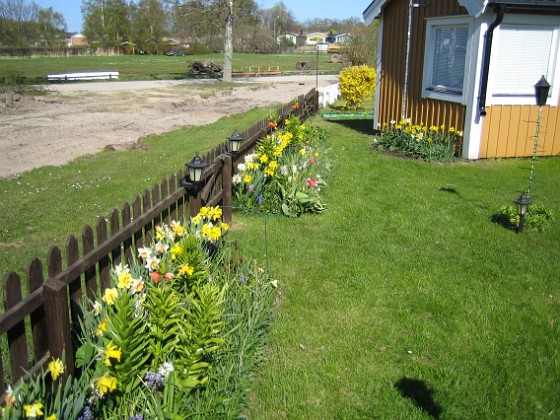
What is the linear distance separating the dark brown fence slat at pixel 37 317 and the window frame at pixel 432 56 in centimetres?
869

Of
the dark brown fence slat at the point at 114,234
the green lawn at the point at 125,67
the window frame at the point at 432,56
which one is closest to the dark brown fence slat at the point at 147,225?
the dark brown fence slat at the point at 114,234

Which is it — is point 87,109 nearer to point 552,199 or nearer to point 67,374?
point 552,199

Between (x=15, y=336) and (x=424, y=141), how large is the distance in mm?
8988

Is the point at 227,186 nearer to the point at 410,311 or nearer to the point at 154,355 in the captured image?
the point at 410,311

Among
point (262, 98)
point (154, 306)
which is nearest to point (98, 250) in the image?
point (154, 306)

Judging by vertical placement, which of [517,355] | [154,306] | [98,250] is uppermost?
[98,250]

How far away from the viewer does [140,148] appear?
1179 centimetres

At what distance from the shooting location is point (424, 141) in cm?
1047

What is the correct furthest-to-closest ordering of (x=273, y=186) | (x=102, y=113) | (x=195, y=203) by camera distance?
1. (x=102, y=113)
2. (x=273, y=186)
3. (x=195, y=203)

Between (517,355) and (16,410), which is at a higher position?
(16,410)

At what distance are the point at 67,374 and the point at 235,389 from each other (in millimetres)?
958

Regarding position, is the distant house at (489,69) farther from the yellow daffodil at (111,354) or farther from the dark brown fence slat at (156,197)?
the yellow daffodil at (111,354)

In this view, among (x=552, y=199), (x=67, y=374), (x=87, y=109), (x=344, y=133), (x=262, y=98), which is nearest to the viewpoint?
(x=67, y=374)

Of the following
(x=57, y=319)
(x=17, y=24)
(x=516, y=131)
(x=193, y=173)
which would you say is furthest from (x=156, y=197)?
(x=17, y=24)
